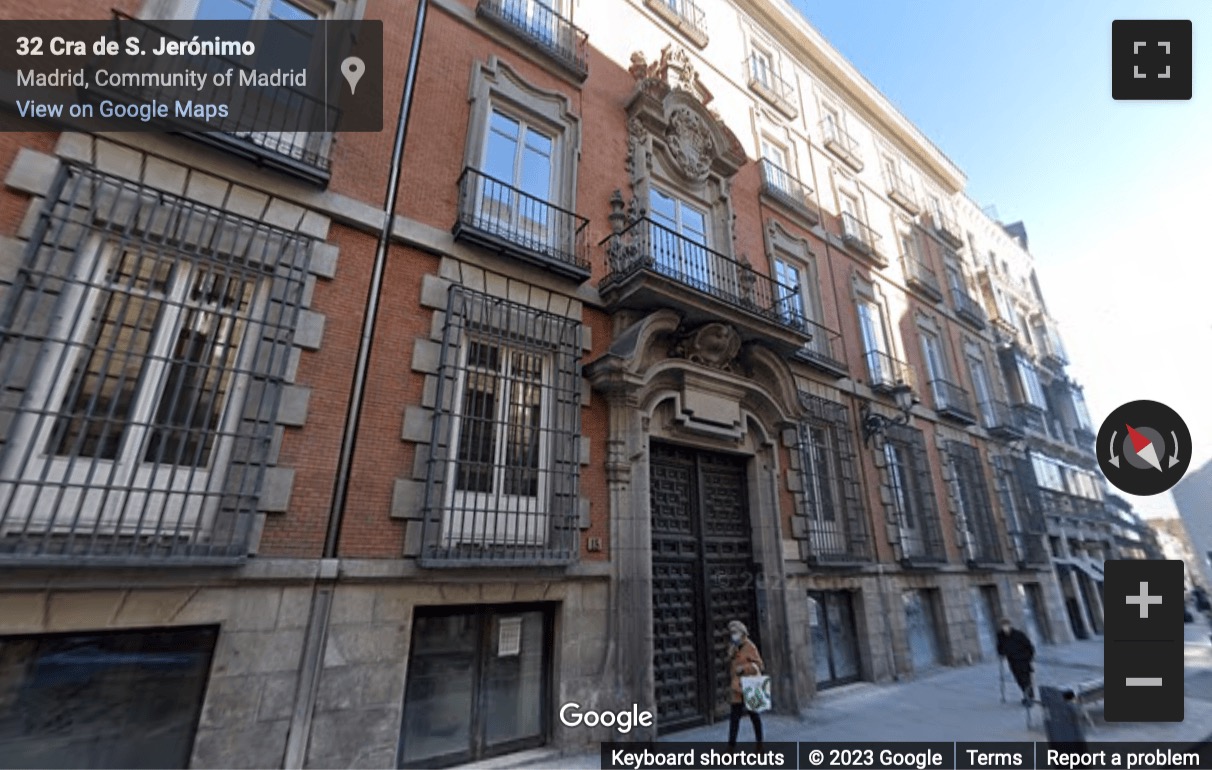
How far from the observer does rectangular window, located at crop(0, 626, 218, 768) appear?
13.0 feet

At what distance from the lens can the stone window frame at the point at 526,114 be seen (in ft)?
25.8

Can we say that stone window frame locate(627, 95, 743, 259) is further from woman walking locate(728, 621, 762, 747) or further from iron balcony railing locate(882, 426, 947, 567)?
woman walking locate(728, 621, 762, 747)

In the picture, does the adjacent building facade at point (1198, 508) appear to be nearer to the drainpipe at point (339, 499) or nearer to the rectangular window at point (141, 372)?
the drainpipe at point (339, 499)

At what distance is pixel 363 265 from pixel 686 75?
919cm

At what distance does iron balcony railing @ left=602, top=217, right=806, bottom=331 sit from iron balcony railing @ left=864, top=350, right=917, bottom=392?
3504 mm

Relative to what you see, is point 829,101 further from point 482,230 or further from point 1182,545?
point 1182,545

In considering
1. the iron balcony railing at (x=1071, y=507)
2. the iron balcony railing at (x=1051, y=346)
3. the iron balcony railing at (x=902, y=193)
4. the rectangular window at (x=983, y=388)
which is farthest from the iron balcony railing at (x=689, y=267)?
the iron balcony railing at (x=1051, y=346)

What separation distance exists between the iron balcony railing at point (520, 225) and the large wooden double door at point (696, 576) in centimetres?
341

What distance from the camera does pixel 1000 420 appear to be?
59.4 ft

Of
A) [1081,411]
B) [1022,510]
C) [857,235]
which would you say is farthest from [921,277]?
[1081,411]

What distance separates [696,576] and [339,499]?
542 centimetres

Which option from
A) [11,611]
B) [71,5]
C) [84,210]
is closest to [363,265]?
[84,210]

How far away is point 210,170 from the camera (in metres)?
5.56

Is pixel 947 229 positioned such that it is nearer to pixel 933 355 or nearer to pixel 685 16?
pixel 933 355
